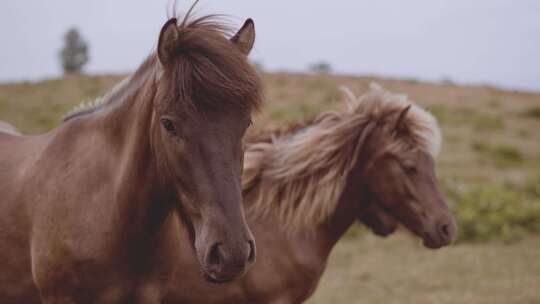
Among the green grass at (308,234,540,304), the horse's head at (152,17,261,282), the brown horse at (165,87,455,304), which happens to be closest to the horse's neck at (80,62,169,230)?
the horse's head at (152,17,261,282)

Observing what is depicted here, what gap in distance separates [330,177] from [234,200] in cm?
196

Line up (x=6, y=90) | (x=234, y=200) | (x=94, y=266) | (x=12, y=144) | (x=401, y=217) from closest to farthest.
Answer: (x=234, y=200) < (x=94, y=266) < (x=12, y=144) < (x=401, y=217) < (x=6, y=90)

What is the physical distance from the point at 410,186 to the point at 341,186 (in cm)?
47

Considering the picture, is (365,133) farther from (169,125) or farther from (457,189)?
(457,189)

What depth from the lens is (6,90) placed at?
2177 centimetres

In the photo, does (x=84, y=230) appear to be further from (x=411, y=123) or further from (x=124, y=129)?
(x=411, y=123)

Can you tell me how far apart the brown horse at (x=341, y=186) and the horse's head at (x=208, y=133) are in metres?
1.51

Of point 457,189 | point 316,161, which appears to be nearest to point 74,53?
point 457,189

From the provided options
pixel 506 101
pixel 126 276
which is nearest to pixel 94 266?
pixel 126 276

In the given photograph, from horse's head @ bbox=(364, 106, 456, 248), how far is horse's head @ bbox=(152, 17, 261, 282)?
6.04ft

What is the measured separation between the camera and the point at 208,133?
2338 mm

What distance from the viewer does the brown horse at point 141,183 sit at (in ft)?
7.67

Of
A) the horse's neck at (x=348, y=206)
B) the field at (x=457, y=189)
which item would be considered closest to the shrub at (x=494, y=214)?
the field at (x=457, y=189)

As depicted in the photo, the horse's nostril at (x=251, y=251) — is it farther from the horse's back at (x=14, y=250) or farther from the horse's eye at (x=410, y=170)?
the horse's eye at (x=410, y=170)
